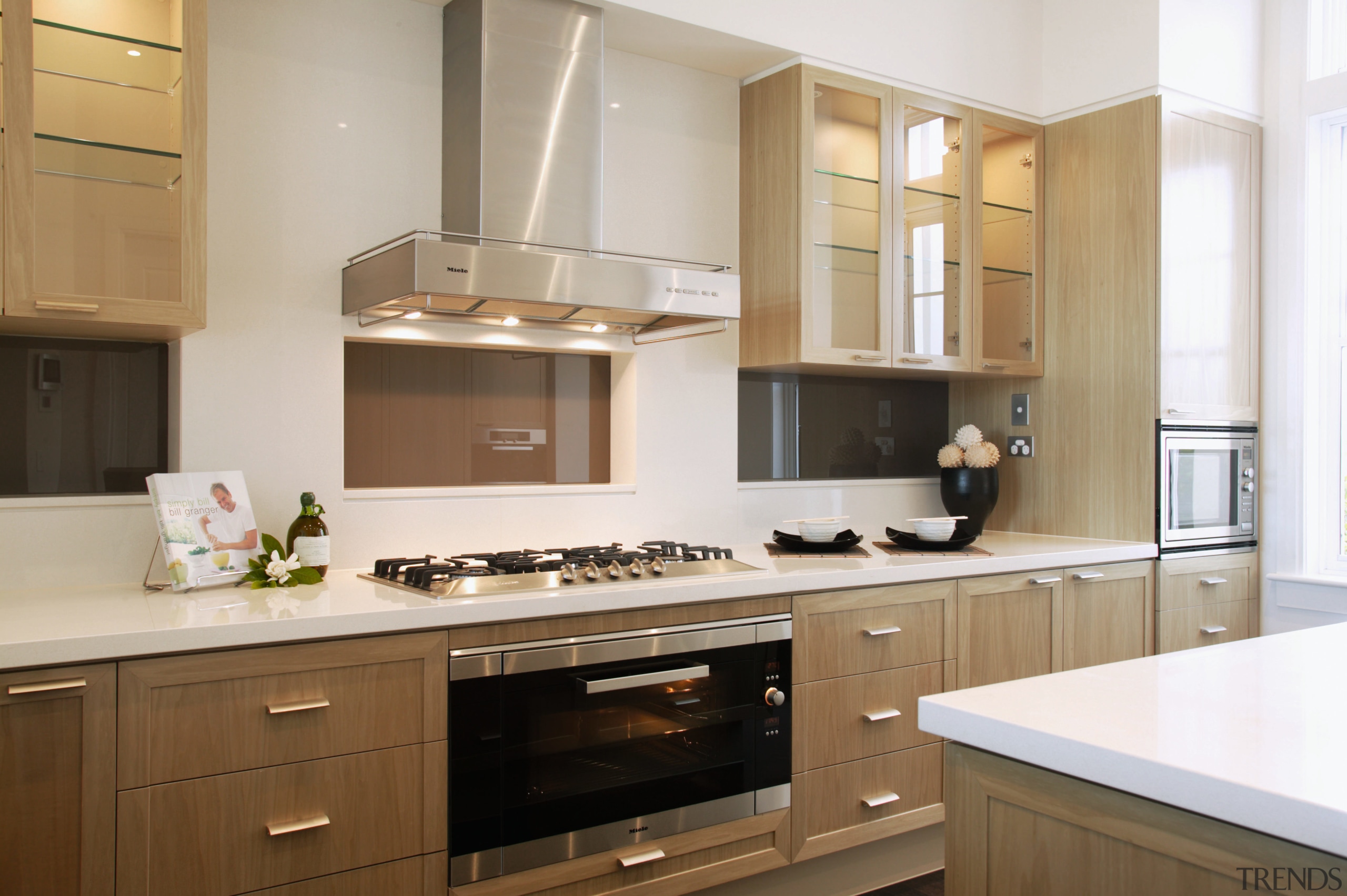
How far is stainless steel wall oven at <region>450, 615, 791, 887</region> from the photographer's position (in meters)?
1.98

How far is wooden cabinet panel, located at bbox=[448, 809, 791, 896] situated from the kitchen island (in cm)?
109

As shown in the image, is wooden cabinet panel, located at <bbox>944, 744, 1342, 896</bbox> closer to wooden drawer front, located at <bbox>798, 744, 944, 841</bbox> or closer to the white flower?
wooden drawer front, located at <bbox>798, 744, 944, 841</bbox>

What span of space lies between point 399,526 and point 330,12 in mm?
1367

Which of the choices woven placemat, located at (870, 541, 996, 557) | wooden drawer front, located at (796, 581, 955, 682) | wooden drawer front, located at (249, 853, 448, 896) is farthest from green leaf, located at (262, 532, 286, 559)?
woven placemat, located at (870, 541, 996, 557)

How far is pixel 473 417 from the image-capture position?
274 centimetres

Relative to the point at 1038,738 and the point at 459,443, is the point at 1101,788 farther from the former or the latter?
the point at 459,443

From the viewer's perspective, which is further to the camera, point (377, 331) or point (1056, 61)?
point (1056, 61)

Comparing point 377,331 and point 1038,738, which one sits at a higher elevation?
point 377,331

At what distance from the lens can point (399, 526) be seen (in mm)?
2541

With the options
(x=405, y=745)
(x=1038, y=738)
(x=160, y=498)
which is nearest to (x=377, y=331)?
(x=160, y=498)

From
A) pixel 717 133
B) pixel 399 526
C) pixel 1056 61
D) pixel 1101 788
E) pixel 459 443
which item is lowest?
pixel 1101 788

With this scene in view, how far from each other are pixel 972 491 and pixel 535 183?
6.37ft

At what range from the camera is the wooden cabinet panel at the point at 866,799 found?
249 cm

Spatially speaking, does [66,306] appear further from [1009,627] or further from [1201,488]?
[1201,488]
